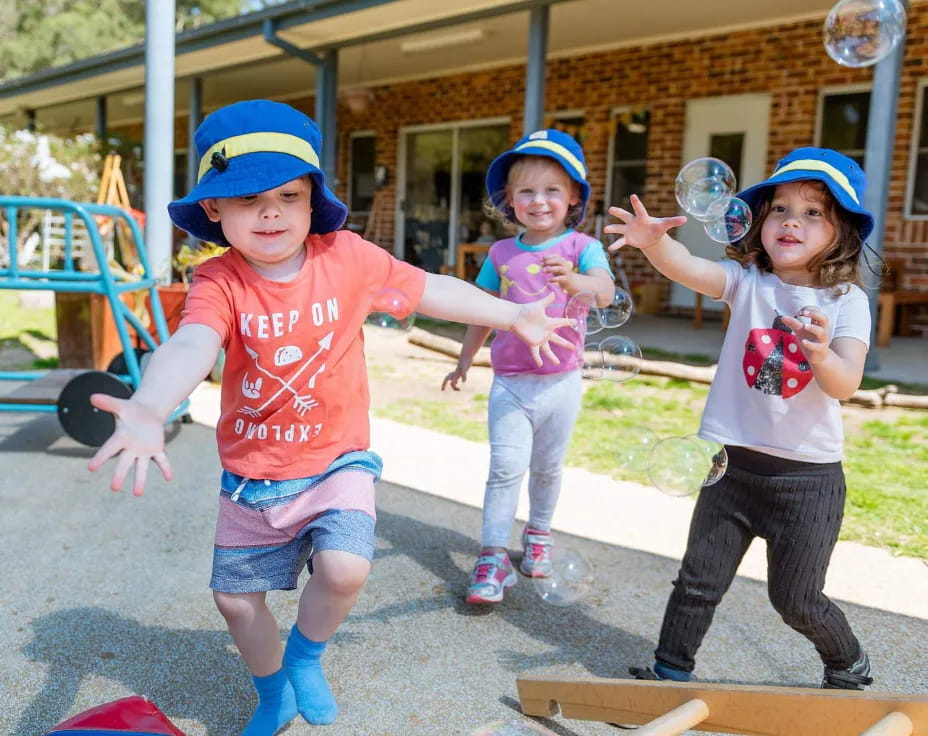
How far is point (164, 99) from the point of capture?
7.74 meters

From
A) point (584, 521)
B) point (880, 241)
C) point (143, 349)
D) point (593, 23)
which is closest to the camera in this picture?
point (584, 521)

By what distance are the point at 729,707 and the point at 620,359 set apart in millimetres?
1284

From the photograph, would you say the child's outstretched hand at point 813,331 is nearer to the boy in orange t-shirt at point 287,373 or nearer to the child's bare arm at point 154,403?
the boy in orange t-shirt at point 287,373

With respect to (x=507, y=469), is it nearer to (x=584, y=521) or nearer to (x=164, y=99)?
(x=584, y=521)

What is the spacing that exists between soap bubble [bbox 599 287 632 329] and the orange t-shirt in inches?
39.5

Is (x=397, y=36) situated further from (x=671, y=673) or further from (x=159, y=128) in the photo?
(x=671, y=673)

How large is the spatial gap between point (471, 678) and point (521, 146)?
5.60 feet

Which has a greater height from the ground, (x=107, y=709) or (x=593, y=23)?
(x=593, y=23)

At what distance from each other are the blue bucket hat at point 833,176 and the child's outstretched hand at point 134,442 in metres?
1.61

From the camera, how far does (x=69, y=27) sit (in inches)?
1721

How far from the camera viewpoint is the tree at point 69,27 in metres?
43.7

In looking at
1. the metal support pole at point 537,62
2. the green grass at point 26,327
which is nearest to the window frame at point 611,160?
the metal support pole at point 537,62

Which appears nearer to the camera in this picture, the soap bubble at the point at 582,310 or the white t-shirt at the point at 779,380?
the white t-shirt at the point at 779,380

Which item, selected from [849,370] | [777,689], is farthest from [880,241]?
[777,689]
